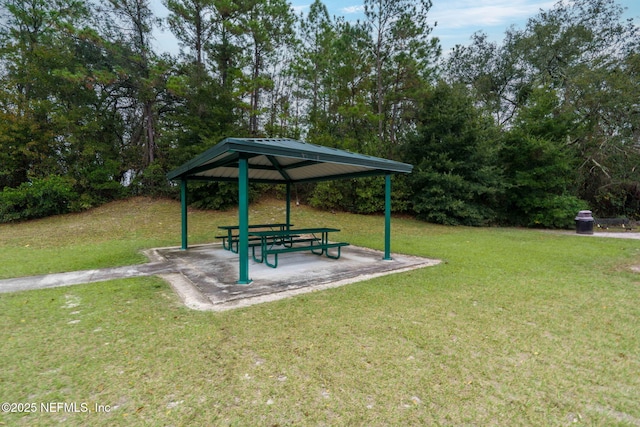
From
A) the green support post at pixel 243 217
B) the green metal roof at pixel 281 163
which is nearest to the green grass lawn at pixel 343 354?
the green support post at pixel 243 217

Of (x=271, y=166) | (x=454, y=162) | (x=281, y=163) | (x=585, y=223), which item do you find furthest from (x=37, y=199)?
(x=585, y=223)

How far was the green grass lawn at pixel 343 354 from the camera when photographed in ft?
5.84

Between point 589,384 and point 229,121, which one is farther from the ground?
point 229,121

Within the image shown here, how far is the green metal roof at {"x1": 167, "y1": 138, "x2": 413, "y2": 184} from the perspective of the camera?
4.17m

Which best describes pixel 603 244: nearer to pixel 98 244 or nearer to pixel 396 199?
pixel 396 199

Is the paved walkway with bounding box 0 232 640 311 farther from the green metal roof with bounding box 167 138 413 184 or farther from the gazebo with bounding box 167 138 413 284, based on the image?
the green metal roof with bounding box 167 138 413 184

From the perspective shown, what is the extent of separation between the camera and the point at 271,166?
7.89 metres

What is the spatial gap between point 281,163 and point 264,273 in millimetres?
3349

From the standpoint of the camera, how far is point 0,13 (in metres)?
13.2

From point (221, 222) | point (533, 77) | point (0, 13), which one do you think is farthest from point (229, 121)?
point (533, 77)

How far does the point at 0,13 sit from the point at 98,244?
1419 cm

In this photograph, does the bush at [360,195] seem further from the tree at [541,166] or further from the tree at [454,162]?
the tree at [541,166]

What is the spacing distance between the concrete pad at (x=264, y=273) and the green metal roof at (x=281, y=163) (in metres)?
1.91

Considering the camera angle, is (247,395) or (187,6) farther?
(187,6)
